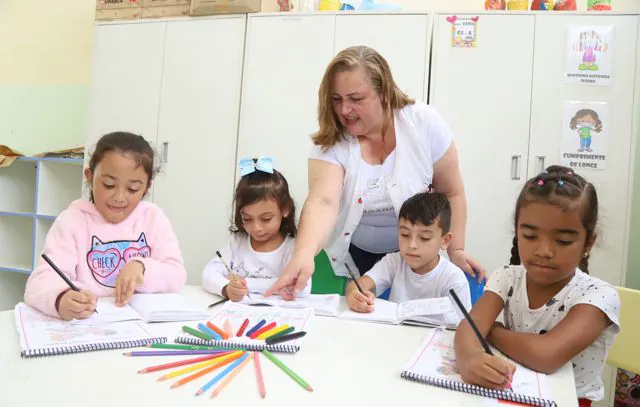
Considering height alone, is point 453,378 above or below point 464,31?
below

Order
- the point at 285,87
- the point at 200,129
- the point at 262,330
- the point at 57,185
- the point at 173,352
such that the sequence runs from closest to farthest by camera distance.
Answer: the point at 173,352
the point at 262,330
the point at 285,87
the point at 200,129
the point at 57,185

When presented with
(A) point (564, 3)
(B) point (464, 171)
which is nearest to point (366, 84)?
(B) point (464, 171)

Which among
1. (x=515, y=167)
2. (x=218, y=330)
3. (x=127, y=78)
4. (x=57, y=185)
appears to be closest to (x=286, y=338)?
(x=218, y=330)

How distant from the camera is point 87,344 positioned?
0.81 metres

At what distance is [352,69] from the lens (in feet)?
4.92

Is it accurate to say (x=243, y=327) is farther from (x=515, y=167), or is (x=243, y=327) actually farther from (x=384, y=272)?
(x=515, y=167)

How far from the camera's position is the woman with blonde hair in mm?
1525

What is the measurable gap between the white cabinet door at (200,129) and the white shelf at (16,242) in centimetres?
113

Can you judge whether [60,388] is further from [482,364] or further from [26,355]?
[482,364]

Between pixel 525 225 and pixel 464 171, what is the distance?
187 centimetres

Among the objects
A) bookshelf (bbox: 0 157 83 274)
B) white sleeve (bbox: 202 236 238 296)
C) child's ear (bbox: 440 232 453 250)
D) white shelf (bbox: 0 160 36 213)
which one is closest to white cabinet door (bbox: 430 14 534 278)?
child's ear (bbox: 440 232 453 250)

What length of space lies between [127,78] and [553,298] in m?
3.02

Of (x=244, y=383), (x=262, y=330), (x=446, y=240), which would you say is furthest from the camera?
(x=446, y=240)

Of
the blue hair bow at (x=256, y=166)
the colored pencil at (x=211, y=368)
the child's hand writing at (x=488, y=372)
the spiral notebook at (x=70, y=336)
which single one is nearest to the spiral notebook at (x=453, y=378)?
the child's hand writing at (x=488, y=372)
